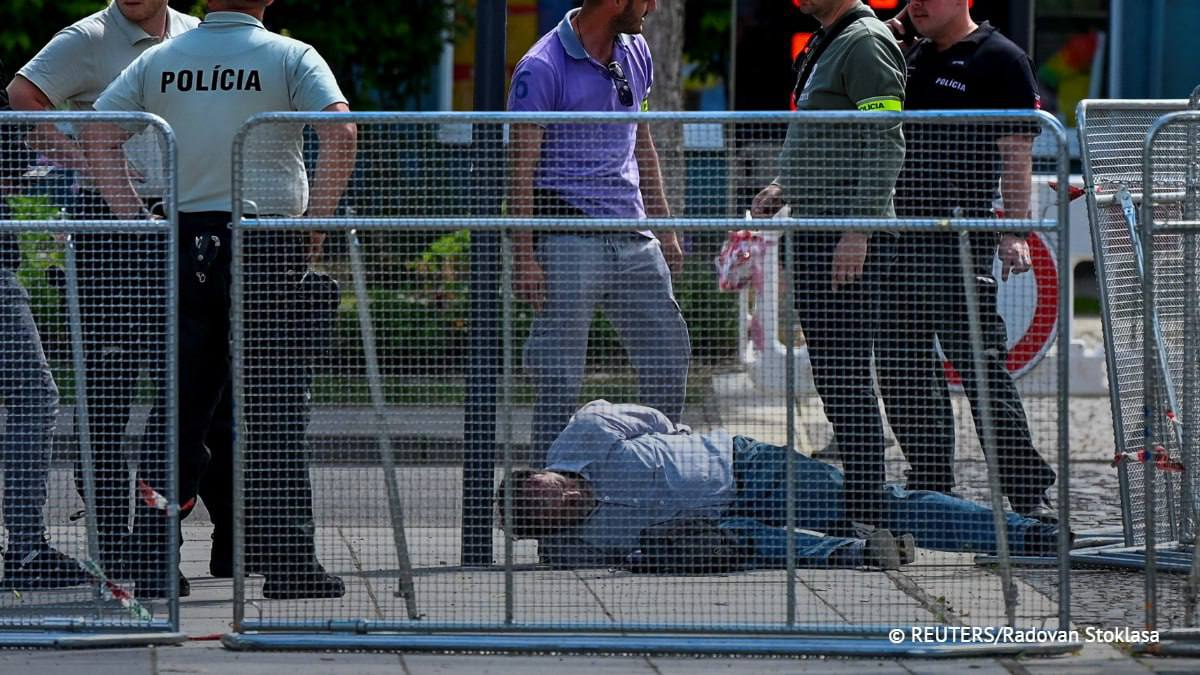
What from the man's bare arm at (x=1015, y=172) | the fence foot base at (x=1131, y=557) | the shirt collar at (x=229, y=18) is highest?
the shirt collar at (x=229, y=18)

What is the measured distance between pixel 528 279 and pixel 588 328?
228 mm

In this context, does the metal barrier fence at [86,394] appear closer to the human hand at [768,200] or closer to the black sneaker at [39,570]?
the black sneaker at [39,570]

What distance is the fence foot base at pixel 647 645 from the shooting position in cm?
475

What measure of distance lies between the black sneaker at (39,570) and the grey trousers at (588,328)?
134 centimetres

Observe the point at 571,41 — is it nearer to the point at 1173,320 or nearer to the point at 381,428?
the point at 381,428

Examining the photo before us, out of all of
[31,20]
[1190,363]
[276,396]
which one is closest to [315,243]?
[276,396]

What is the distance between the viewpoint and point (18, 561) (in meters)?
5.20

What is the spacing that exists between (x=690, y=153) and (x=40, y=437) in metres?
1.97

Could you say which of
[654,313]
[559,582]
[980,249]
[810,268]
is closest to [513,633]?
[559,582]

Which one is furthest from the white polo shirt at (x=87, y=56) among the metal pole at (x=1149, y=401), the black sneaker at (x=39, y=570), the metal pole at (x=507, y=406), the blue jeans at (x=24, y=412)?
the metal pole at (x=1149, y=401)

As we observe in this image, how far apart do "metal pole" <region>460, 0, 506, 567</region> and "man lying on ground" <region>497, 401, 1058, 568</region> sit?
111mm

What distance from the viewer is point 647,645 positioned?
15.7 feet

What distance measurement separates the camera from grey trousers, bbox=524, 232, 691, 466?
496 cm

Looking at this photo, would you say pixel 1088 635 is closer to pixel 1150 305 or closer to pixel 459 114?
pixel 1150 305
